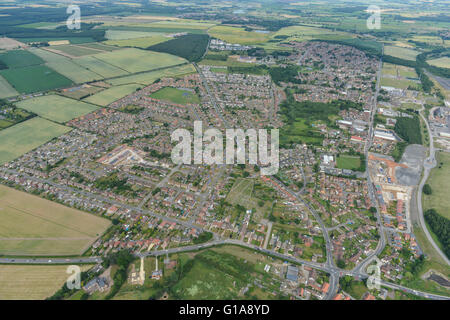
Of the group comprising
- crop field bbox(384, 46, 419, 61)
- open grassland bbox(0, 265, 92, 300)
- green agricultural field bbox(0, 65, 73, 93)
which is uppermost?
crop field bbox(384, 46, 419, 61)

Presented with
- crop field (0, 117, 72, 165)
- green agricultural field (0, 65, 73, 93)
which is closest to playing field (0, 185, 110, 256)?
Result: crop field (0, 117, 72, 165)

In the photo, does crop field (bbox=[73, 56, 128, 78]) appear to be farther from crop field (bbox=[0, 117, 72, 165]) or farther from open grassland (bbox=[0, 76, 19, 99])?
crop field (bbox=[0, 117, 72, 165])

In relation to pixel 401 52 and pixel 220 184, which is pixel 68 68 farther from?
pixel 401 52

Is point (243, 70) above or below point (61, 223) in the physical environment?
above

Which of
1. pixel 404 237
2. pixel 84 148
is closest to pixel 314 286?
pixel 404 237

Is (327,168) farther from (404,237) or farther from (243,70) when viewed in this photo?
(243,70)

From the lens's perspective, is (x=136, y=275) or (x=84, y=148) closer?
(x=136, y=275)

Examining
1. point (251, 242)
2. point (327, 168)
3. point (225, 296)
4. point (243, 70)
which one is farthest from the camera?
point (243, 70)
